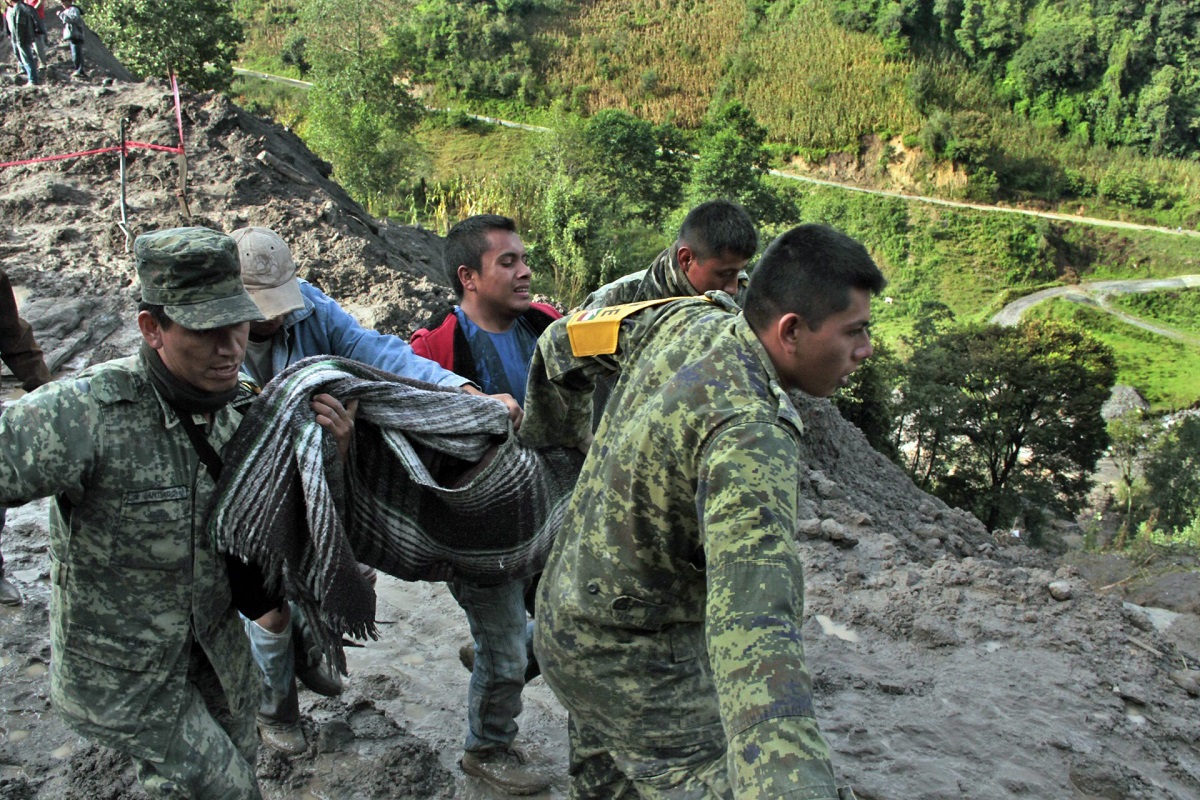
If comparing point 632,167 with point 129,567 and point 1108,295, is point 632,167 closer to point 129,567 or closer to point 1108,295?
point 1108,295

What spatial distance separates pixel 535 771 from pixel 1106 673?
2.61 m

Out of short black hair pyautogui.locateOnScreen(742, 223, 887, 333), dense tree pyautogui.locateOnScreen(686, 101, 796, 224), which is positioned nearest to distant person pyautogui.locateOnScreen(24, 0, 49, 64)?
short black hair pyautogui.locateOnScreen(742, 223, 887, 333)

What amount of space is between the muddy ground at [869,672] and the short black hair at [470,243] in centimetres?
145

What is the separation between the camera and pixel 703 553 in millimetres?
1756

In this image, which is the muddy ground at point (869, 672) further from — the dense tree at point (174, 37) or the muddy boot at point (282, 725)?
the dense tree at point (174, 37)

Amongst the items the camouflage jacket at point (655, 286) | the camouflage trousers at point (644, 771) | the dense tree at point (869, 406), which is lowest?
the dense tree at point (869, 406)

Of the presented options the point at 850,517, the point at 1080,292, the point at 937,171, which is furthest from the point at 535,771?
the point at 937,171

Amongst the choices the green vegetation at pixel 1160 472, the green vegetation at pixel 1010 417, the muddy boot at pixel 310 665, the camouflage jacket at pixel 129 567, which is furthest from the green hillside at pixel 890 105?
the camouflage jacket at pixel 129 567

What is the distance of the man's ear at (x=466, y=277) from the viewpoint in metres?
3.03

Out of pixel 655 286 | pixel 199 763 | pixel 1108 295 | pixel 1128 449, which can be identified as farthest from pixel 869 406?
pixel 1108 295

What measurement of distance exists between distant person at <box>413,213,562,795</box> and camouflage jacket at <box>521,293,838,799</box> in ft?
2.71

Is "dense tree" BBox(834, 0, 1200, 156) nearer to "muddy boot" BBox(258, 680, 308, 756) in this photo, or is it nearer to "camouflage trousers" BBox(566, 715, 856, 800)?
"muddy boot" BBox(258, 680, 308, 756)

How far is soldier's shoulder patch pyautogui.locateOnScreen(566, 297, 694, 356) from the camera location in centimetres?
213

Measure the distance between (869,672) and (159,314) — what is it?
3.23 m
